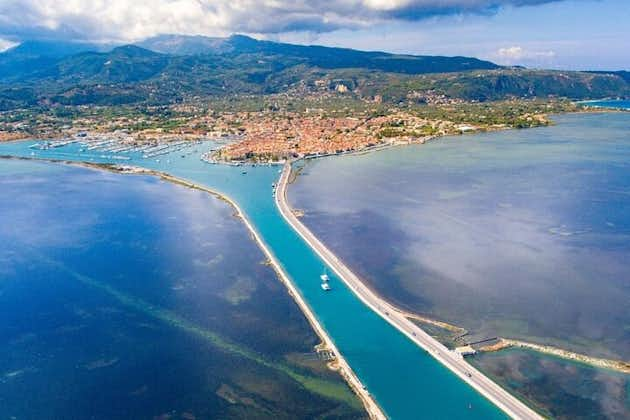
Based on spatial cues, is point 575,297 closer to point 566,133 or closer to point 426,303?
point 426,303

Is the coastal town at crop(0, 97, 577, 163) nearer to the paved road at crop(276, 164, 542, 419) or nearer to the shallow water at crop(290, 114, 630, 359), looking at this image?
the shallow water at crop(290, 114, 630, 359)

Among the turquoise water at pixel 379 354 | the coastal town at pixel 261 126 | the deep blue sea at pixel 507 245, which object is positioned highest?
the coastal town at pixel 261 126

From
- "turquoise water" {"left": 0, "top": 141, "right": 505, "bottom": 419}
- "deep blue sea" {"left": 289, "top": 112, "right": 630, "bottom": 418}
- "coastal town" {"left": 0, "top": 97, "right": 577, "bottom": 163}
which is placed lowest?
"turquoise water" {"left": 0, "top": 141, "right": 505, "bottom": 419}

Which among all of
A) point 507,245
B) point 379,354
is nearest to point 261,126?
point 507,245

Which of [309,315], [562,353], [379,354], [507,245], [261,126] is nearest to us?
[562,353]

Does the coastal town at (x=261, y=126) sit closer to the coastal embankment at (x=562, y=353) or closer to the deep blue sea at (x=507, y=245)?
the deep blue sea at (x=507, y=245)

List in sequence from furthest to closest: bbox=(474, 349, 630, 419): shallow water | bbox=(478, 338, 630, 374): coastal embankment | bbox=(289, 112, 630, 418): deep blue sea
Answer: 1. bbox=(289, 112, 630, 418): deep blue sea
2. bbox=(478, 338, 630, 374): coastal embankment
3. bbox=(474, 349, 630, 419): shallow water

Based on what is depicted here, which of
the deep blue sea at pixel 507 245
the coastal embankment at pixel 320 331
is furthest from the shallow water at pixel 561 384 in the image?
the coastal embankment at pixel 320 331

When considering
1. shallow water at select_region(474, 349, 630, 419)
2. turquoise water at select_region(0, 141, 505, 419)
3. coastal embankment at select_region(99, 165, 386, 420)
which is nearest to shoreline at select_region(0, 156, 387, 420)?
coastal embankment at select_region(99, 165, 386, 420)

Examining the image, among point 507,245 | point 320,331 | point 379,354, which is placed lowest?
point 379,354

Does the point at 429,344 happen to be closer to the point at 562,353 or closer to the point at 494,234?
the point at 562,353
